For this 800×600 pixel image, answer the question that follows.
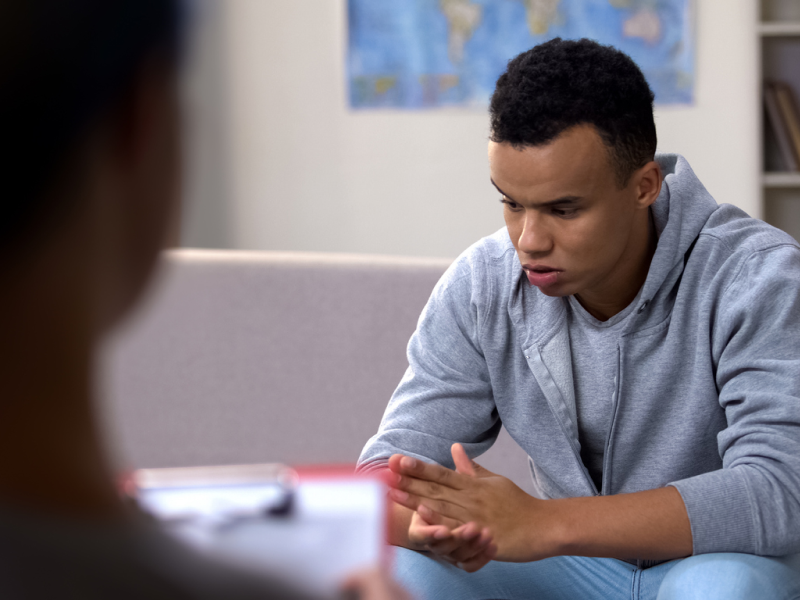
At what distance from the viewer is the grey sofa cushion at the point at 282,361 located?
5.50 ft

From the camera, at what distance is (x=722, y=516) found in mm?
977

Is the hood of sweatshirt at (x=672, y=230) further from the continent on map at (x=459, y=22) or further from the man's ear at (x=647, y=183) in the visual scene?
the continent on map at (x=459, y=22)

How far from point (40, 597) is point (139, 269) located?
7 centimetres

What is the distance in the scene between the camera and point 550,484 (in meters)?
1.28

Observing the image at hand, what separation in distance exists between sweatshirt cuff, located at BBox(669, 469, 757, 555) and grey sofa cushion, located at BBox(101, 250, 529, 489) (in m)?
0.70

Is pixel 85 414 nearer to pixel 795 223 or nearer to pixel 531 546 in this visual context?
pixel 531 546

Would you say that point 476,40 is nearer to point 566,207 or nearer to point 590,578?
point 566,207

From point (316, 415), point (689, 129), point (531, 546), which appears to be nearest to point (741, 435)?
point (531, 546)

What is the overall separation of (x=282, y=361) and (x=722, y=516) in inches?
37.9

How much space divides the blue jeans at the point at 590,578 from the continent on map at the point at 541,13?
1902 millimetres

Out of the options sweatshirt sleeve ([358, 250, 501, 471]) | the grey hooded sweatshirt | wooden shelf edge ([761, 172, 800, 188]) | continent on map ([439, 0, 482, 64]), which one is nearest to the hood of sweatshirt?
the grey hooded sweatshirt

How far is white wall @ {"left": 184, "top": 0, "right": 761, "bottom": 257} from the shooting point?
268 cm

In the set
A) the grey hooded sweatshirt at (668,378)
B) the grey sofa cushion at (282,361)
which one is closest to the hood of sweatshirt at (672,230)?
the grey hooded sweatshirt at (668,378)

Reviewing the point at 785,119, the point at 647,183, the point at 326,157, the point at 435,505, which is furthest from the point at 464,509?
the point at 785,119
